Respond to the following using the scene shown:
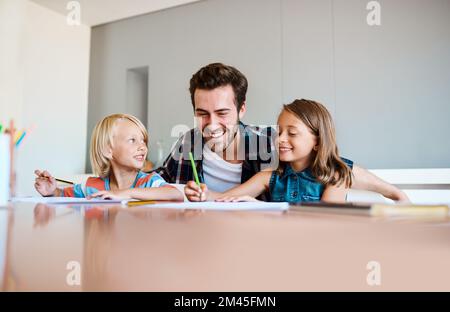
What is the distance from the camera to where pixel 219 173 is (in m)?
1.56

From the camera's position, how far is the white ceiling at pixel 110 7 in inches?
126

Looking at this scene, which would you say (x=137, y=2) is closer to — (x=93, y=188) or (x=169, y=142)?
(x=169, y=142)

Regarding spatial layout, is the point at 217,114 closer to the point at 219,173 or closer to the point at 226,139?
the point at 226,139

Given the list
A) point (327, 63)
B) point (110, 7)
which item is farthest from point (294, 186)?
point (110, 7)

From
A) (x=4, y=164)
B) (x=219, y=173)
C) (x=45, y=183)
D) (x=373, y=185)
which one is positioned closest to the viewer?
(x=4, y=164)

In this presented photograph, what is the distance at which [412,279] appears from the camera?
6.4 inches

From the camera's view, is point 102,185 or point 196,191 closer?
point 196,191

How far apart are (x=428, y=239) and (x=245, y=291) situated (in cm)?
19

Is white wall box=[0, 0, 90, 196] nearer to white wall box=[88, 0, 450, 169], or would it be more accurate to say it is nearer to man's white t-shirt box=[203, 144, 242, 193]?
white wall box=[88, 0, 450, 169]

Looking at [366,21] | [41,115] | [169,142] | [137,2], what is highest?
[137,2]

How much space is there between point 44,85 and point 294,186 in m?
2.73

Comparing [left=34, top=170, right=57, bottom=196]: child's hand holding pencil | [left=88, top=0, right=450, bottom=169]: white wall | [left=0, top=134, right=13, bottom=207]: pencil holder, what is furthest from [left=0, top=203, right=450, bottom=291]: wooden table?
[left=88, top=0, right=450, bottom=169]: white wall
